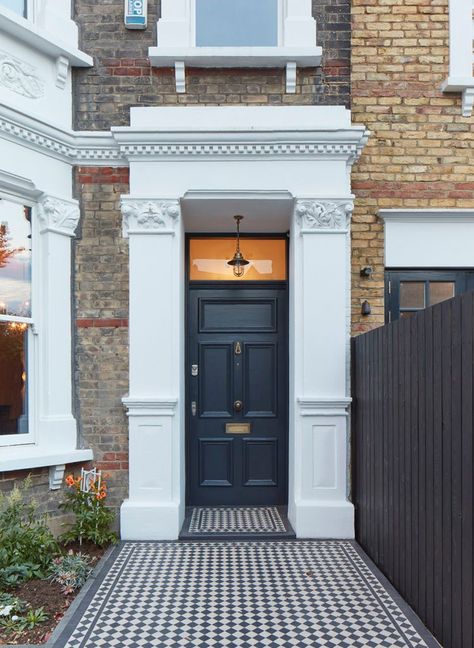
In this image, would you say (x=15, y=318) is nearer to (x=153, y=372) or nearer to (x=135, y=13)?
(x=153, y=372)

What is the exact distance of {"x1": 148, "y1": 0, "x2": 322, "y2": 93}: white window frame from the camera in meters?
5.23

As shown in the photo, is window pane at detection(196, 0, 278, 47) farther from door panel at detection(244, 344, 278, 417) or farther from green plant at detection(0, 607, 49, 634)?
green plant at detection(0, 607, 49, 634)

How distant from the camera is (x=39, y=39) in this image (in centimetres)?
491

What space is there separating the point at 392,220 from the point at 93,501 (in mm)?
4048

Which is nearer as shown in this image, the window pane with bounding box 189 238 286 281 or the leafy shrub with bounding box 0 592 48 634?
the leafy shrub with bounding box 0 592 48 634

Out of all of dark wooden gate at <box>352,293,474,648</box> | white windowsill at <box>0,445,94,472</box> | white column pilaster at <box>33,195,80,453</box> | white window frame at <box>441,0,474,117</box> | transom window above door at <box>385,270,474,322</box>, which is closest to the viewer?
dark wooden gate at <box>352,293,474,648</box>

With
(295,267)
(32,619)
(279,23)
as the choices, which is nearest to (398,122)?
(279,23)

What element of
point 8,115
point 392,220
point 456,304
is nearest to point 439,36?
point 392,220

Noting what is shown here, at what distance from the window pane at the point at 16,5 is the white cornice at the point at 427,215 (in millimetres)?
3948

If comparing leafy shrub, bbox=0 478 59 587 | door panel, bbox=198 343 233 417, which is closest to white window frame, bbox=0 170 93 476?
leafy shrub, bbox=0 478 59 587

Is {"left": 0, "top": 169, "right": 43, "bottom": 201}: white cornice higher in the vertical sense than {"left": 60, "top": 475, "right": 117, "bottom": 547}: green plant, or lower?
higher

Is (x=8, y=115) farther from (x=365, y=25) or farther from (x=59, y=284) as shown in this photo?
(x=365, y=25)

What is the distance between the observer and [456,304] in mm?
3057

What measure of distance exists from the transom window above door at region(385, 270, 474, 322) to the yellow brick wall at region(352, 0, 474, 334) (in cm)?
19
